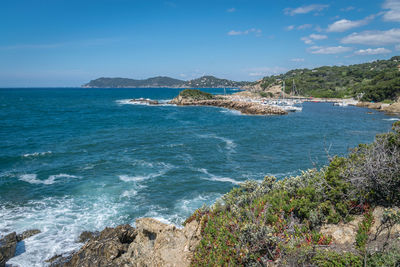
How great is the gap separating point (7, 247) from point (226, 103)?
74.6 m

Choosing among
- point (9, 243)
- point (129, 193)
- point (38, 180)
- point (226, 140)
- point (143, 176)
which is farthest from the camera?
point (226, 140)

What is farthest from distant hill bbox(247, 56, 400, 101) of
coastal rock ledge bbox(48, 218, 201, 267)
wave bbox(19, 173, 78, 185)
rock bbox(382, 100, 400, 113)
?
wave bbox(19, 173, 78, 185)

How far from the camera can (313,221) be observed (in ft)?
25.5

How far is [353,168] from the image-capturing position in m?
8.66

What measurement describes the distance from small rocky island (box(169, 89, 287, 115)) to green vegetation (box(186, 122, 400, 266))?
55.3 m

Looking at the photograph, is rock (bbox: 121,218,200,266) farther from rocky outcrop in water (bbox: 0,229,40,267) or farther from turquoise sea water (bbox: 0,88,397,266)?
rocky outcrop in water (bbox: 0,229,40,267)

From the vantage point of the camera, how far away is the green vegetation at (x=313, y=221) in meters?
6.11

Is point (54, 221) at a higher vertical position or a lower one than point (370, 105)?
lower

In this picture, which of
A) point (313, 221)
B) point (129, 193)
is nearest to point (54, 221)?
point (129, 193)

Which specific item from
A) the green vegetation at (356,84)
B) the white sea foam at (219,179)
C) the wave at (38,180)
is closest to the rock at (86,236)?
the wave at (38,180)

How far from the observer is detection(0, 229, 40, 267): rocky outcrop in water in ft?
36.1

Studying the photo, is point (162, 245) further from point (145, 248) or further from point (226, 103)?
point (226, 103)

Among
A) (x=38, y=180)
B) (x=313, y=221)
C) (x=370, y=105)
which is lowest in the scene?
(x=38, y=180)

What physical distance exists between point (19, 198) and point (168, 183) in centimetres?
1032
